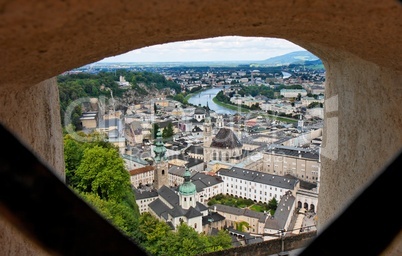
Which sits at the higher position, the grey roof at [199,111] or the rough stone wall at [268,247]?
the rough stone wall at [268,247]

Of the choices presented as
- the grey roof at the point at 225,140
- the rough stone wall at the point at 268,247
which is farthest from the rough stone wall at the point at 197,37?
the grey roof at the point at 225,140

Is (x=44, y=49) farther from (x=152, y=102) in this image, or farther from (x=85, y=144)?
(x=152, y=102)

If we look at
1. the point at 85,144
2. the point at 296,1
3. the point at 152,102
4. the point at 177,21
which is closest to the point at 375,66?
the point at 296,1

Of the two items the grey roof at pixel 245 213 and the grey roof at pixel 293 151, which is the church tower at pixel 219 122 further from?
the grey roof at pixel 245 213

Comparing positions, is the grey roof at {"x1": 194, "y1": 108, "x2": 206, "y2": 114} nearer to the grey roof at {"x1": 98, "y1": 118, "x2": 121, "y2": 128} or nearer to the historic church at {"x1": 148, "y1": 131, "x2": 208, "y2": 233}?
the historic church at {"x1": 148, "y1": 131, "x2": 208, "y2": 233}

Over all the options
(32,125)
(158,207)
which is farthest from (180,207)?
(32,125)

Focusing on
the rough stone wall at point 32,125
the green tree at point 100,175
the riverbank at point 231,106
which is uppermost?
the rough stone wall at point 32,125

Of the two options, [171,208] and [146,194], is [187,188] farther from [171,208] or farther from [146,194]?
[146,194]
